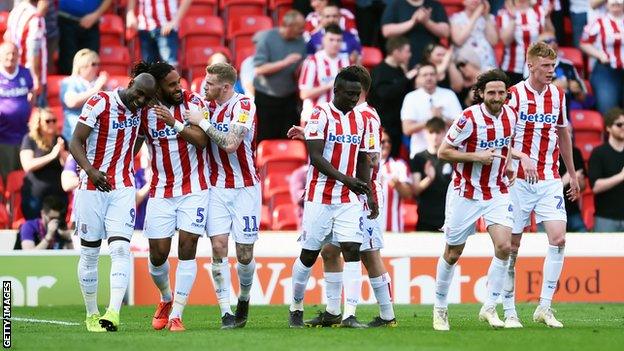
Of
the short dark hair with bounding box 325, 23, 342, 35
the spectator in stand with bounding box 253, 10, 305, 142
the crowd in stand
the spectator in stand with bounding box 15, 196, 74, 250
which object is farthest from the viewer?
the spectator in stand with bounding box 253, 10, 305, 142

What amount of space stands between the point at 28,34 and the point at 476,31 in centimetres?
620

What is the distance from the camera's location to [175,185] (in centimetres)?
1276

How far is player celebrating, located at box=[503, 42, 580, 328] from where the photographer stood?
13.5m

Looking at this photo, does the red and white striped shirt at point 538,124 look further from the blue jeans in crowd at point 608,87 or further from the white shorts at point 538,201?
the blue jeans in crowd at point 608,87

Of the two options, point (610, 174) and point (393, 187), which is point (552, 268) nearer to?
point (393, 187)

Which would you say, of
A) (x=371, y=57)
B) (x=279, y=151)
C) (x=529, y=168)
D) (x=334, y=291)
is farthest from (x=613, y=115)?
(x=334, y=291)

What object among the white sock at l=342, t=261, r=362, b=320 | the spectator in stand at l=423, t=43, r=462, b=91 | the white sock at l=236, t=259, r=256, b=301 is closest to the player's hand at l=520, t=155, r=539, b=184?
the white sock at l=342, t=261, r=362, b=320

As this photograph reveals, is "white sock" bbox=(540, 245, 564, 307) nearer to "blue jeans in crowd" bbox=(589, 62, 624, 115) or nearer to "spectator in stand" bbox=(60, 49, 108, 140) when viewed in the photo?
"spectator in stand" bbox=(60, 49, 108, 140)

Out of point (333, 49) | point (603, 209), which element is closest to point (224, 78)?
point (333, 49)

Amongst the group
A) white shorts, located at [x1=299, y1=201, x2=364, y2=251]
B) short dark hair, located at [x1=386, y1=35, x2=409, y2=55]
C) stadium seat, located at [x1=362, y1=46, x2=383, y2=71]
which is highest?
short dark hair, located at [x1=386, y1=35, x2=409, y2=55]

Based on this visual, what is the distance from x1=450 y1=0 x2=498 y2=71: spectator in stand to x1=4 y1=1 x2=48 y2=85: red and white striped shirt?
564 cm

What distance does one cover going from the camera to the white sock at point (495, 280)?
13.0 meters

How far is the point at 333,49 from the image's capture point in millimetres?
19250

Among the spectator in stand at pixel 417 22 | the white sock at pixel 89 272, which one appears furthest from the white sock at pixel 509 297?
the spectator in stand at pixel 417 22
